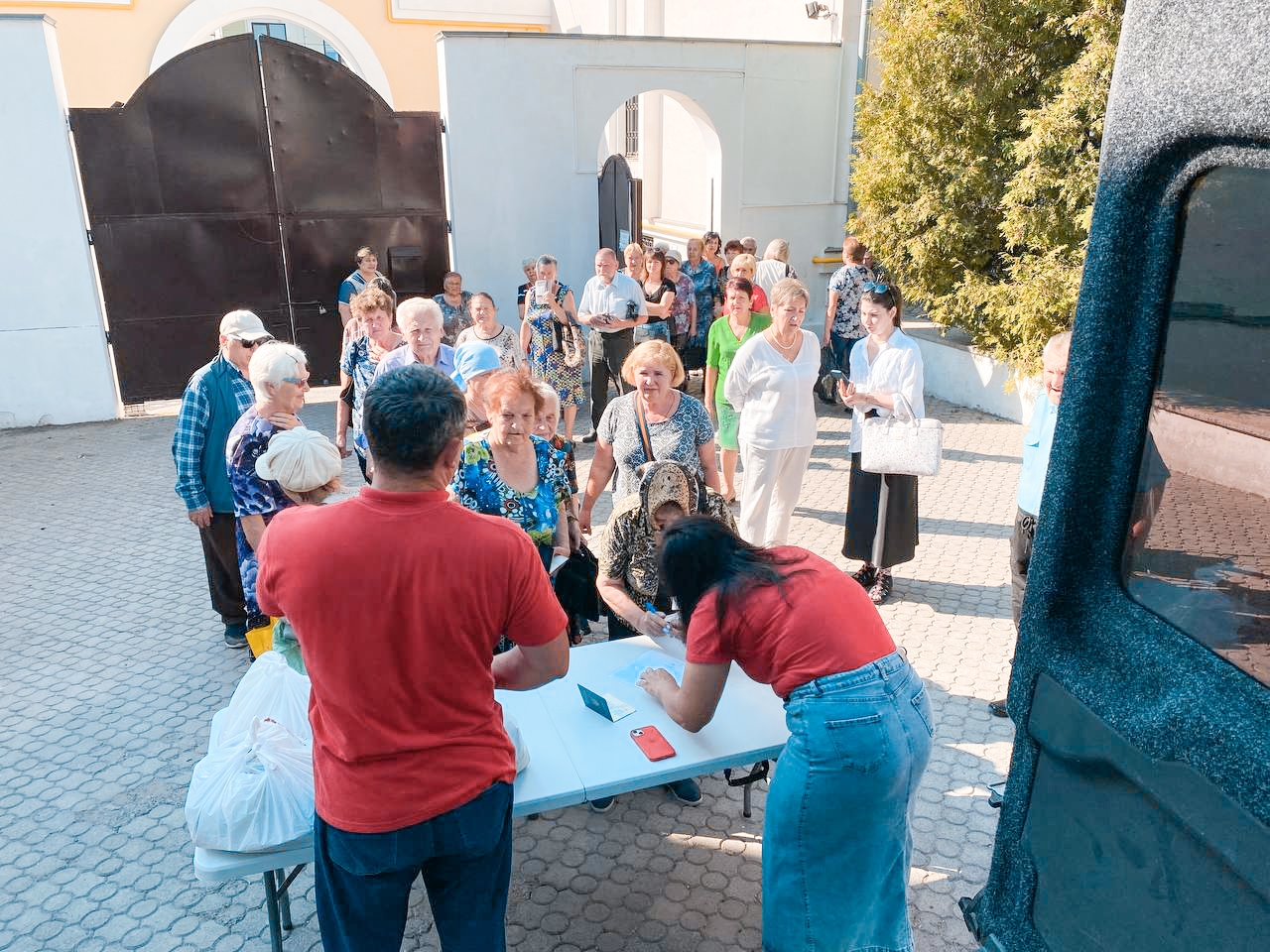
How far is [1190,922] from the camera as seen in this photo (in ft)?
4.35

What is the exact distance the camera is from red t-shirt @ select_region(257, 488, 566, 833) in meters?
1.93

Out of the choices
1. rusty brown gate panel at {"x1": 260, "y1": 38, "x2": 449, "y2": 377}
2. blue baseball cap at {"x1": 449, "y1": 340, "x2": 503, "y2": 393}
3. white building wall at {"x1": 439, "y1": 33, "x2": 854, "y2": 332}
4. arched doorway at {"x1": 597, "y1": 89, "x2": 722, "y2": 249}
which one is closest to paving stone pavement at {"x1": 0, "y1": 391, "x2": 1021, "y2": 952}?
blue baseball cap at {"x1": 449, "y1": 340, "x2": 503, "y2": 393}

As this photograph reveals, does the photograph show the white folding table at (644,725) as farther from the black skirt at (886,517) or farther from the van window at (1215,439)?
Answer: the black skirt at (886,517)

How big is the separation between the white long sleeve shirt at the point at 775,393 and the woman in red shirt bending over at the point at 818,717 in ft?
8.78

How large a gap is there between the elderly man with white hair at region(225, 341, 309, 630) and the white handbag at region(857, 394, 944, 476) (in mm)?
2886

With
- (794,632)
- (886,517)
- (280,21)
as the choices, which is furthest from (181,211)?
(280,21)

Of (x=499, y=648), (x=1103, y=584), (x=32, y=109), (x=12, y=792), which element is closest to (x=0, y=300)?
(x=32, y=109)

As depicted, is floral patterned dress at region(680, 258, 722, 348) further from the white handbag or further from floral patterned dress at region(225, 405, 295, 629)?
floral patterned dress at region(225, 405, 295, 629)

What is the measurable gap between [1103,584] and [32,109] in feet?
31.9

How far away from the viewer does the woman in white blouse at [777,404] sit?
513cm

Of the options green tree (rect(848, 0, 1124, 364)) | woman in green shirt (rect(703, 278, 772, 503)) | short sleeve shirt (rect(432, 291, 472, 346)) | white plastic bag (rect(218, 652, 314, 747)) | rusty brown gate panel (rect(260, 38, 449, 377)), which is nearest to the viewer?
white plastic bag (rect(218, 652, 314, 747))

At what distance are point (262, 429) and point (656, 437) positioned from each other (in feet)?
5.51

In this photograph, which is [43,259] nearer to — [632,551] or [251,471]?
[251,471]

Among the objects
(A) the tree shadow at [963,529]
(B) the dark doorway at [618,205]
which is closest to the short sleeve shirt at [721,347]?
(A) the tree shadow at [963,529]
